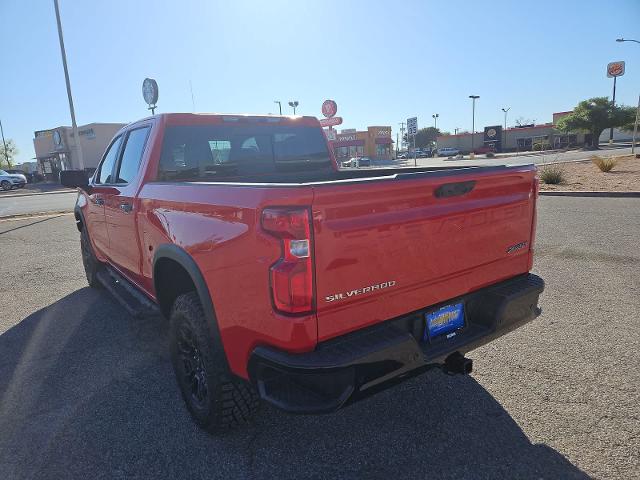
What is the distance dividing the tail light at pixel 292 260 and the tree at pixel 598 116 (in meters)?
64.0

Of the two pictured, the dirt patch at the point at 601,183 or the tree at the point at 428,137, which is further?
the tree at the point at 428,137

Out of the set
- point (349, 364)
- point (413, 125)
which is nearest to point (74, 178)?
point (349, 364)

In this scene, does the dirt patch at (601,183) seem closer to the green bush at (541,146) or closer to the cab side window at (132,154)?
the cab side window at (132,154)

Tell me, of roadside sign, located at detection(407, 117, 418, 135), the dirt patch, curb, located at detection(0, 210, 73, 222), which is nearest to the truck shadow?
the dirt patch

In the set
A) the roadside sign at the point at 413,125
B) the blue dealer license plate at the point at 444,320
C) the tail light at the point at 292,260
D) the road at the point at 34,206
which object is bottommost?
the road at the point at 34,206

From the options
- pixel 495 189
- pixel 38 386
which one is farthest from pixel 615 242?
pixel 38 386

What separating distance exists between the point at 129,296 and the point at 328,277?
2.72 meters

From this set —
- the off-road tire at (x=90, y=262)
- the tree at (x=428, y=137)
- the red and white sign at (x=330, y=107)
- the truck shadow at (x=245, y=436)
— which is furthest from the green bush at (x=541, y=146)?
the truck shadow at (x=245, y=436)

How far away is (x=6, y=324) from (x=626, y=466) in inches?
222

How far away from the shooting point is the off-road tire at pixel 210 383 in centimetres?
246

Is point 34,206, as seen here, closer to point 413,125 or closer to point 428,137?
point 413,125

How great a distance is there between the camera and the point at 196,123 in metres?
3.75

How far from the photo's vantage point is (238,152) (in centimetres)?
396

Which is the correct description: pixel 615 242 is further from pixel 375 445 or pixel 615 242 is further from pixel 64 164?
pixel 64 164
